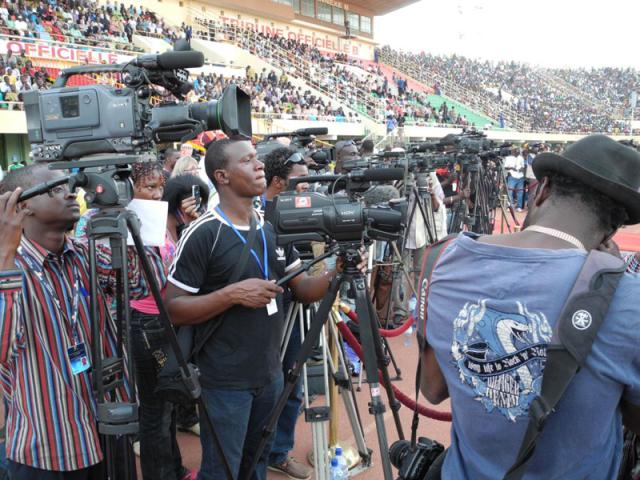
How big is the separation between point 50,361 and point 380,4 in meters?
40.7

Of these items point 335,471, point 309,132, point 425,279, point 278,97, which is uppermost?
point 278,97

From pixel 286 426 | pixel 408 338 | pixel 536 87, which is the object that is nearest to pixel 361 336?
pixel 286 426

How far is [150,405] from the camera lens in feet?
8.81

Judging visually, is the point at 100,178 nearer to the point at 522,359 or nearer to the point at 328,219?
the point at 328,219

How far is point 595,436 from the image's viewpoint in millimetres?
1203

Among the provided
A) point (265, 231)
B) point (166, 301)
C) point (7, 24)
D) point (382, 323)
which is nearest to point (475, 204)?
point (382, 323)

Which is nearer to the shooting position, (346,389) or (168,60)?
(168,60)

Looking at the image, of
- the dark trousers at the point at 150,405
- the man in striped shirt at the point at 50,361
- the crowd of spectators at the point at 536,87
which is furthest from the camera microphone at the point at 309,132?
the crowd of spectators at the point at 536,87

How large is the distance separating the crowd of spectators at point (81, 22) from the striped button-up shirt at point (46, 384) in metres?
17.6

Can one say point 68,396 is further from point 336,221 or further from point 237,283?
point 336,221

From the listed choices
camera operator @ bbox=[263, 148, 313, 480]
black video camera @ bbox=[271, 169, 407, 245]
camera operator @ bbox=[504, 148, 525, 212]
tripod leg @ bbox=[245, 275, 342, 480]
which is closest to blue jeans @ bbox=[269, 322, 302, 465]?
camera operator @ bbox=[263, 148, 313, 480]

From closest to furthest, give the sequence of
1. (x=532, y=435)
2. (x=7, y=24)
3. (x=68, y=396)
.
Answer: (x=532, y=435), (x=68, y=396), (x=7, y=24)

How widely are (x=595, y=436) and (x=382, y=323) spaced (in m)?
4.12

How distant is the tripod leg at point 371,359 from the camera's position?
2.01 m
